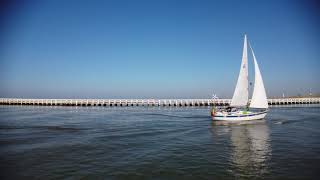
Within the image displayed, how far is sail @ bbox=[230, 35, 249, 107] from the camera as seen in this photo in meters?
40.1

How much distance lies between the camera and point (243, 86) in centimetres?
4019

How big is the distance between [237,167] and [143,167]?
18.4 feet

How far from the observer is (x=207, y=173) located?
14.6 meters

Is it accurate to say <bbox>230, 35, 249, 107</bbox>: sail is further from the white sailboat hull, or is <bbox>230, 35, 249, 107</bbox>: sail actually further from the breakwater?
the breakwater

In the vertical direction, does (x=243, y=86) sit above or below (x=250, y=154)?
above

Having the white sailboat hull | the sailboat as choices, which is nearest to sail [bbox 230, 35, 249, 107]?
the sailboat

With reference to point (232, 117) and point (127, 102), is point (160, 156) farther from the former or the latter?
point (127, 102)

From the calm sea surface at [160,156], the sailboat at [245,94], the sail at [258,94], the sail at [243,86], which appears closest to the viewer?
the calm sea surface at [160,156]

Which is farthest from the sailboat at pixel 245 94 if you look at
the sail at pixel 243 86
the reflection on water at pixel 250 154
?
the reflection on water at pixel 250 154

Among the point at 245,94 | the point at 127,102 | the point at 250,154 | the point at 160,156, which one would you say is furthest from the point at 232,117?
the point at 127,102

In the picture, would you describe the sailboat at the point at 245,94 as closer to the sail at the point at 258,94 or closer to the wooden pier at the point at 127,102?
the sail at the point at 258,94

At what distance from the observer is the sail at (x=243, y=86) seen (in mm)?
40094

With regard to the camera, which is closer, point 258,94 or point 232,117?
point 232,117

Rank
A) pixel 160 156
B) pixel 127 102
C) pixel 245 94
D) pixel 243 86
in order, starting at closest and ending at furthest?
pixel 160 156
pixel 245 94
pixel 243 86
pixel 127 102
